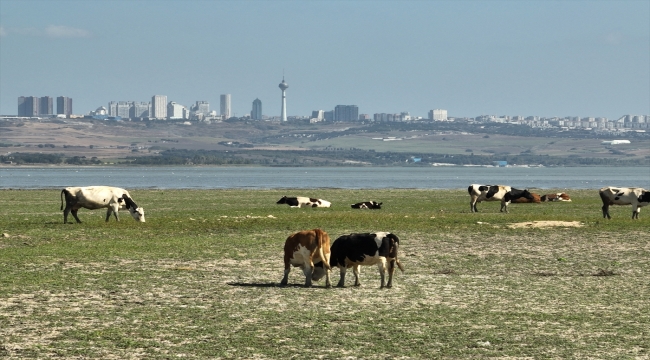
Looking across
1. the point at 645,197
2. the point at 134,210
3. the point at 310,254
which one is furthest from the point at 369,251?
the point at 645,197

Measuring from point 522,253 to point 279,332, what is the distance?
12830 mm

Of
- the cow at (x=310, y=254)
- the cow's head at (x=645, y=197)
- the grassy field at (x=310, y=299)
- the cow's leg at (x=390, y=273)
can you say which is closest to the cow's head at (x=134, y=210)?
the grassy field at (x=310, y=299)

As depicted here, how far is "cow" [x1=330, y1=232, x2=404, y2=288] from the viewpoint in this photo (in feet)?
63.0

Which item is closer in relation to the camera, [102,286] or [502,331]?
[502,331]

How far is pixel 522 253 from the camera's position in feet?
86.6

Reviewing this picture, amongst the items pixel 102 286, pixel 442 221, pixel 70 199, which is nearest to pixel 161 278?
pixel 102 286

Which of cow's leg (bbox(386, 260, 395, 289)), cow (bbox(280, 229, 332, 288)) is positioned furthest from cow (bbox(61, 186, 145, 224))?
cow's leg (bbox(386, 260, 395, 289))

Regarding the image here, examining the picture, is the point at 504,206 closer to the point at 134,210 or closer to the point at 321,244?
the point at 134,210

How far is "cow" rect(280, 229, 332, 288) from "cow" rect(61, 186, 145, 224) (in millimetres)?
16413

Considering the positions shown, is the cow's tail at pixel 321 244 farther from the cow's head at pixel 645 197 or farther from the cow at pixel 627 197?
the cow's head at pixel 645 197

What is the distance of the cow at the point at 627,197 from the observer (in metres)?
39.3

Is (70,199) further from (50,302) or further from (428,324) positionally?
(428,324)

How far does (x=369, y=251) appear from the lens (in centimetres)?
1927

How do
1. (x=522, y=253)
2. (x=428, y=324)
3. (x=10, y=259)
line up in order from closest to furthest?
(x=428, y=324) < (x=10, y=259) < (x=522, y=253)
